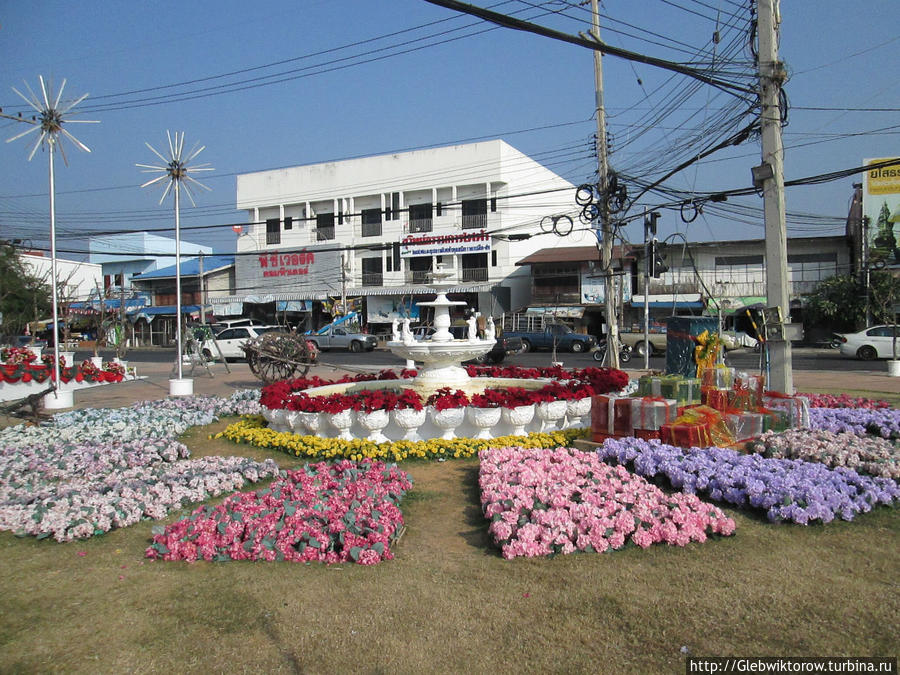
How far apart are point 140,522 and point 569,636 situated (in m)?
4.21

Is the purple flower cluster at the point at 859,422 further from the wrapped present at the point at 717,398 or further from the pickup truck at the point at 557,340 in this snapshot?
the pickup truck at the point at 557,340

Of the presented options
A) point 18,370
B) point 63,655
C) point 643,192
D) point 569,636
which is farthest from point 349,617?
point 18,370

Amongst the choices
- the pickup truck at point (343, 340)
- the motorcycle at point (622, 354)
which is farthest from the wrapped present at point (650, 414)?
the pickup truck at point (343, 340)

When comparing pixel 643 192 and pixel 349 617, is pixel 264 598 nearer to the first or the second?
pixel 349 617

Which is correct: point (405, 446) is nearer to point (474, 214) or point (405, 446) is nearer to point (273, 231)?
point (474, 214)

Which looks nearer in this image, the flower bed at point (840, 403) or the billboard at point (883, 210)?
the flower bed at point (840, 403)

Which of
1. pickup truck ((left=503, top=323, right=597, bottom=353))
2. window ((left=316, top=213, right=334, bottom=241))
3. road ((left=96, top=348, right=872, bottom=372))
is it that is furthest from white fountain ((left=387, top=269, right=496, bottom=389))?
window ((left=316, top=213, right=334, bottom=241))

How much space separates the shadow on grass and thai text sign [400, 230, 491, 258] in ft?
110

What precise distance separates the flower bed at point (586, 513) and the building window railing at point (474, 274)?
3538 cm

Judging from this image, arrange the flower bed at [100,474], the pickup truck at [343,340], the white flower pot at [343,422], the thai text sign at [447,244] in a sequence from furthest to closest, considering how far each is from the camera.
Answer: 1. the thai text sign at [447,244]
2. the pickup truck at [343,340]
3. the white flower pot at [343,422]
4. the flower bed at [100,474]

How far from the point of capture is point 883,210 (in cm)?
3120

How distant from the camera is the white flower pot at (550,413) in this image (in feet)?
27.0

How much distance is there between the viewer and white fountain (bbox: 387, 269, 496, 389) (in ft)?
29.9

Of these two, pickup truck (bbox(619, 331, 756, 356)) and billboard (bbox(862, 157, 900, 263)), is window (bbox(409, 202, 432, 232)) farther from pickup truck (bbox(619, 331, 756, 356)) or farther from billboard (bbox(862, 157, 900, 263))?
billboard (bbox(862, 157, 900, 263))
